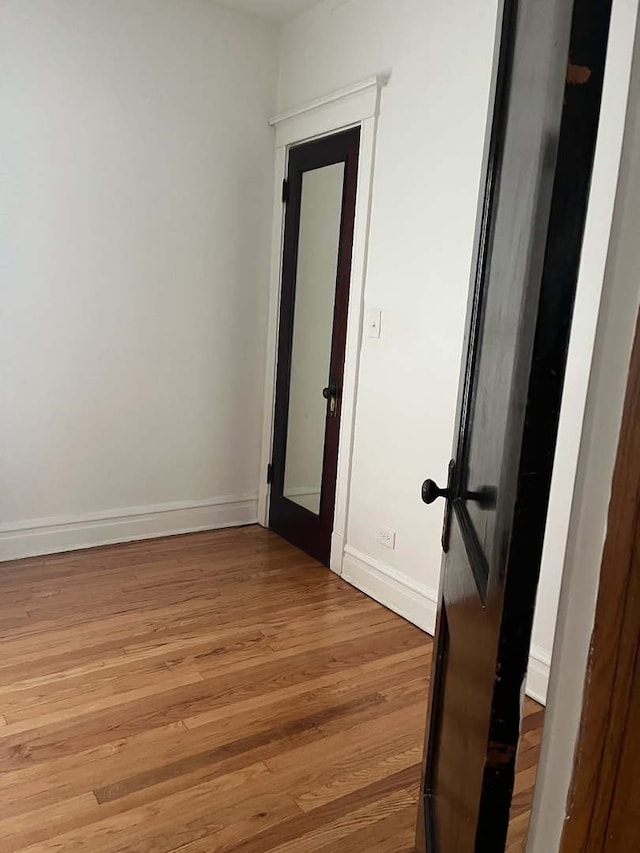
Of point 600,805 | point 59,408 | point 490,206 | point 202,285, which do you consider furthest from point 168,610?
point 600,805

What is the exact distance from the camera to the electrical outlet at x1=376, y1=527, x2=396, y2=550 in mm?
3070

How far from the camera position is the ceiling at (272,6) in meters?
3.40

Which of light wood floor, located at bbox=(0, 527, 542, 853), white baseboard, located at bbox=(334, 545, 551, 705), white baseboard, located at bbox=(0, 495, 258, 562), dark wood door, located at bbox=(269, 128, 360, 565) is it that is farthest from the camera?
white baseboard, located at bbox=(0, 495, 258, 562)

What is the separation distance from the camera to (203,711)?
88.3 inches

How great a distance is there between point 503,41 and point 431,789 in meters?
1.42

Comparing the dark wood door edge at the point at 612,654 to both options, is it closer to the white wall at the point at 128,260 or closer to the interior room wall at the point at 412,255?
the interior room wall at the point at 412,255

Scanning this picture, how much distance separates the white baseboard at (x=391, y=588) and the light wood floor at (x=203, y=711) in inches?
2.3

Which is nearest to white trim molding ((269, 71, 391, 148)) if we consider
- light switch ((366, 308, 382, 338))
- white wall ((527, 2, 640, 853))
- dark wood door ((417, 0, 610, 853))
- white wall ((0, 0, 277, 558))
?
white wall ((0, 0, 277, 558))

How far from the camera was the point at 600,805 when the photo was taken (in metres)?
0.63

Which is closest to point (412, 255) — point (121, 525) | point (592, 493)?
point (121, 525)

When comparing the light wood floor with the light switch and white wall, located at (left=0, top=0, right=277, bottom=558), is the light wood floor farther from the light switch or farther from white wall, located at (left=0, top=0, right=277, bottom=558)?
the light switch

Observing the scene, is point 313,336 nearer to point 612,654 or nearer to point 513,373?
point 513,373

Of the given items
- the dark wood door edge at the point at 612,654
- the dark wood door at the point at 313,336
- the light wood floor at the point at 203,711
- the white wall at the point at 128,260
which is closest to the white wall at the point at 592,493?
the dark wood door edge at the point at 612,654

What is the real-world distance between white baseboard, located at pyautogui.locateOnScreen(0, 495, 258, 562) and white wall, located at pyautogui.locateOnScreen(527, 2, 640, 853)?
324cm
